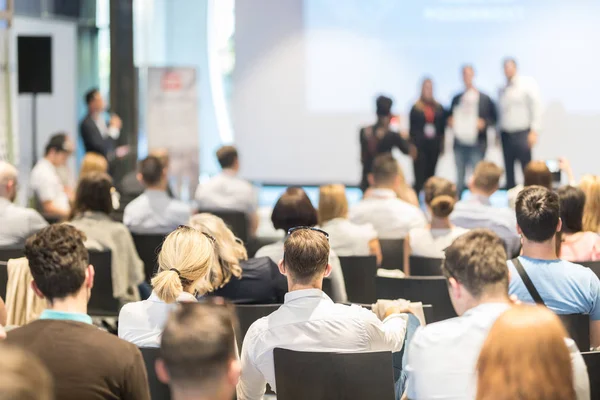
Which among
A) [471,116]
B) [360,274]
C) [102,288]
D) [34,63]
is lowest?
[102,288]

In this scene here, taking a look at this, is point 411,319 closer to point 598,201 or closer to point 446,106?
point 598,201

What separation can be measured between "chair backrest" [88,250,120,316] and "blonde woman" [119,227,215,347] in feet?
6.12

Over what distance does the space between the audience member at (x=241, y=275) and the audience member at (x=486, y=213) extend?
201cm

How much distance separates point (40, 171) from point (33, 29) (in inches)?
185

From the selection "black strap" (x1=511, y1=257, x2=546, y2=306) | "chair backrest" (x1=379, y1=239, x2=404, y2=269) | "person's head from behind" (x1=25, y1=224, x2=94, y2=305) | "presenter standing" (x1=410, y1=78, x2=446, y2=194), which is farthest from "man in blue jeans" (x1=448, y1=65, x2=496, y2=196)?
"person's head from behind" (x1=25, y1=224, x2=94, y2=305)

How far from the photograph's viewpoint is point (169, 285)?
3607 mm

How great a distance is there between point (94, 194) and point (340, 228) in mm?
1625

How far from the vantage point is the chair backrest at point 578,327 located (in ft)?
12.2

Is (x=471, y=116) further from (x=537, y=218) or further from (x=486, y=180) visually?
(x=537, y=218)

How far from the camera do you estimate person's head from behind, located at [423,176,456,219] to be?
235 inches

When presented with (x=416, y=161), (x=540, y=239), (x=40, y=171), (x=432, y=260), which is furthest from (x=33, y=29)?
(x=540, y=239)

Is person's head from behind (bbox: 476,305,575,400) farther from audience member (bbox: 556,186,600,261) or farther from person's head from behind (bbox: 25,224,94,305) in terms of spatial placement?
audience member (bbox: 556,186,600,261)

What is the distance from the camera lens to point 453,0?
13.1 metres

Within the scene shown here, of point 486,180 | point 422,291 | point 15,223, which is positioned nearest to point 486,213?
point 486,180
